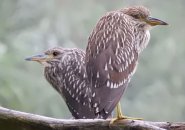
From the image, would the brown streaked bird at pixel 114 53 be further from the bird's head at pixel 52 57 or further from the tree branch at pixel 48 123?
the bird's head at pixel 52 57

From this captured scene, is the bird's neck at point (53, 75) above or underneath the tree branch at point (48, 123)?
underneath

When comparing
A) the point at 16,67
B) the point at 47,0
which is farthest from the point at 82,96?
the point at 47,0

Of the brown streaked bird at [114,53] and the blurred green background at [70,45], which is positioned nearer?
the brown streaked bird at [114,53]

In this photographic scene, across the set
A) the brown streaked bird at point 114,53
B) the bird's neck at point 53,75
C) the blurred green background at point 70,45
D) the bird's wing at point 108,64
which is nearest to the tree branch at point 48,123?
the brown streaked bird at point 114,53

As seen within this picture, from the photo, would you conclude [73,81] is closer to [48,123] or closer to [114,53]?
[114,53]

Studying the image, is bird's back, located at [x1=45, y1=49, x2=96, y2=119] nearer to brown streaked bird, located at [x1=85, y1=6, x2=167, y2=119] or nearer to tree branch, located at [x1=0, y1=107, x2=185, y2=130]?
brown streaked bird, located at [x1=85, y1=6, x2=167, y2=119]

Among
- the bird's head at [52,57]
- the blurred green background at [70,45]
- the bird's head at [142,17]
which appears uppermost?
the bird's head at [142,17]

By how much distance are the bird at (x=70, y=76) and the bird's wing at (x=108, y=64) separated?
1.44 ft

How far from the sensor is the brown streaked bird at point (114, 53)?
4504 mm

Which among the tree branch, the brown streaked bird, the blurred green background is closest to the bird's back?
the brown streaked bird

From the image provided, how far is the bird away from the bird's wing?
0.44 metres

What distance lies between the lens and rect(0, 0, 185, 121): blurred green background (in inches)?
306

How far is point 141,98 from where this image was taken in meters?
7.99

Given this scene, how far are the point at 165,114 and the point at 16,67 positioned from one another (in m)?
1.38
